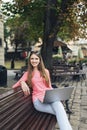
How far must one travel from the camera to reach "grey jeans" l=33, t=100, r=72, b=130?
598 centimetres

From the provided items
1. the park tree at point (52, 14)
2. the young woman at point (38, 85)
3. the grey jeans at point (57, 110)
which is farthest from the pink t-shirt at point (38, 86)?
the park tree at point (52, 14)

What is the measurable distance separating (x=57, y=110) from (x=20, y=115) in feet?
1.95

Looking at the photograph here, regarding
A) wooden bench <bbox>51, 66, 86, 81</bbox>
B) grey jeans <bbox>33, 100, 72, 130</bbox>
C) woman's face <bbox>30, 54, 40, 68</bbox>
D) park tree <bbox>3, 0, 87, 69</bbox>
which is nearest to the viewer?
grey jeans <bbox>33, 100, 72, 130</bbox>

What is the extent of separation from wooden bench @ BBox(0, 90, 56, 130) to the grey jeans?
0.12m

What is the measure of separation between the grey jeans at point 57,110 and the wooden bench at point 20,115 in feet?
0.40

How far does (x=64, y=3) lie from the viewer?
15961 mm

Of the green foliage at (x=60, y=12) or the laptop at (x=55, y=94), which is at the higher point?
the green foliage at (x=60, y=12)

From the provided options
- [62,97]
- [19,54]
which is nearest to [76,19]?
[62,97]

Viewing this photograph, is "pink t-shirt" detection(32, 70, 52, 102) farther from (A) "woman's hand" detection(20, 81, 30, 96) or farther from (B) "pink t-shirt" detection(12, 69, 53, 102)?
(A) "woman's hand" detection(20, 81, 30, 96)

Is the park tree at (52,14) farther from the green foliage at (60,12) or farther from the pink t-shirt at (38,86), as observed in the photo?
the pink t-shirt at (38,86)

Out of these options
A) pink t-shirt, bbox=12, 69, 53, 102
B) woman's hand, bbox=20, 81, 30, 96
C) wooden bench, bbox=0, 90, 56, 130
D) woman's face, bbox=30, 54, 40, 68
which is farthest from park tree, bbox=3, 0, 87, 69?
wooden bench, bbox=0, 90, 56, 130

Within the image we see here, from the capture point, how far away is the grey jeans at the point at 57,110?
5.98 metres

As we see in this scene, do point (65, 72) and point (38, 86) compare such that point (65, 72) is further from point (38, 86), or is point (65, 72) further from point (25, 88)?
point (25, 88)

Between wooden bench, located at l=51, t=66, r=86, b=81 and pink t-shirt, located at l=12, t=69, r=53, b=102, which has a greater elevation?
pink t-shirt, located at l=12, t=69, r=53, b=102
